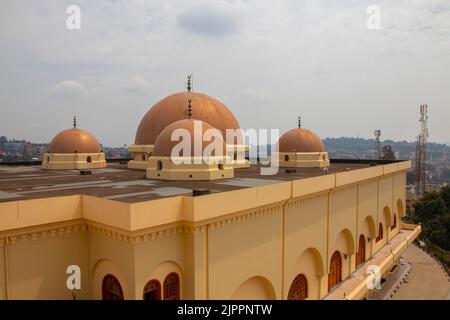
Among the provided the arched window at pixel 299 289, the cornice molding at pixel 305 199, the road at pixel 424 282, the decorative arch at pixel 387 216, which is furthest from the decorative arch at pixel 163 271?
the decorative arch at pixel 387 216

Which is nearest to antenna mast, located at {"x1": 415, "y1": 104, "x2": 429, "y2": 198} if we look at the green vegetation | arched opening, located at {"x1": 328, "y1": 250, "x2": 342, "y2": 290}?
the green vegetation

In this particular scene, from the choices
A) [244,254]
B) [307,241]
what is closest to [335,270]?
[307,241]

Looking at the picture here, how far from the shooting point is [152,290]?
366 inches

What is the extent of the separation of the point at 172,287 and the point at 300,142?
61.6 feet

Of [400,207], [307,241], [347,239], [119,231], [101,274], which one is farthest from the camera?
[400,207]

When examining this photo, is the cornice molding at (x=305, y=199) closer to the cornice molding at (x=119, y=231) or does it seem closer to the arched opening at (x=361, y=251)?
the cornice molding at (x=119, y=231)

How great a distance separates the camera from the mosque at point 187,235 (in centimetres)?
901

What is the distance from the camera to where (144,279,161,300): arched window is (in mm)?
9172

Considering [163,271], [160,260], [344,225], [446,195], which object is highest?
[160,260]

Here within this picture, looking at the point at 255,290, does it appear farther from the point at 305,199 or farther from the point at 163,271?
the point at 163,271
